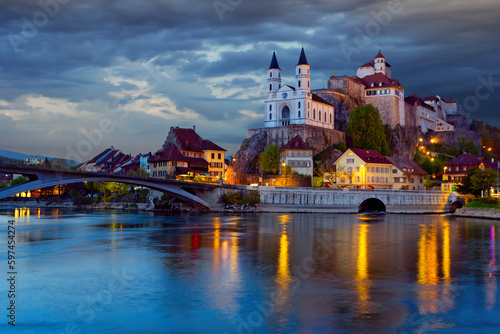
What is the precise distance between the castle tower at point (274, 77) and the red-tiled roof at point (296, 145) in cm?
1783

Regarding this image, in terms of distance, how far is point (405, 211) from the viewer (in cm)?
8288

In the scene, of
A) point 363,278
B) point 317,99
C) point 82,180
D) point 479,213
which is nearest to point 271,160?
point 317,99

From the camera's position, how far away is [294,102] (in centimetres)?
10425

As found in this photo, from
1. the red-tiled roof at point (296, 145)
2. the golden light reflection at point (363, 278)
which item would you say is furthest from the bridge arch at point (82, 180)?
the golden light reflection at point (363, 278)

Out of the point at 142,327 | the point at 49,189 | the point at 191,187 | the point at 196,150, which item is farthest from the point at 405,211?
the point at 49,189

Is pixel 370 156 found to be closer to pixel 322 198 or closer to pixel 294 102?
pixel 322 198

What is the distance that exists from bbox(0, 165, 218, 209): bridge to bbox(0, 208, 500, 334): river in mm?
15452

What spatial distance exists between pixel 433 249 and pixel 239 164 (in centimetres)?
6433

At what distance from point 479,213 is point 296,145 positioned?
32410mm

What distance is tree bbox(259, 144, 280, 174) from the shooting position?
9119cm

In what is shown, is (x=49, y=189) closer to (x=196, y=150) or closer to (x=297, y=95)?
(x=196, y=150)

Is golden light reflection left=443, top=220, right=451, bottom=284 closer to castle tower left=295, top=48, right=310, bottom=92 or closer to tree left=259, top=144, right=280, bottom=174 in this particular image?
tree left=259, top=144, right=280, bottom=174

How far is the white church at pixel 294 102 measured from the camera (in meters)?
104

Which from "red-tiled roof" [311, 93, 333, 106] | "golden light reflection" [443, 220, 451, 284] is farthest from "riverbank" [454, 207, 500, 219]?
"red-tiled roof" [311, 93, 333, 106]
